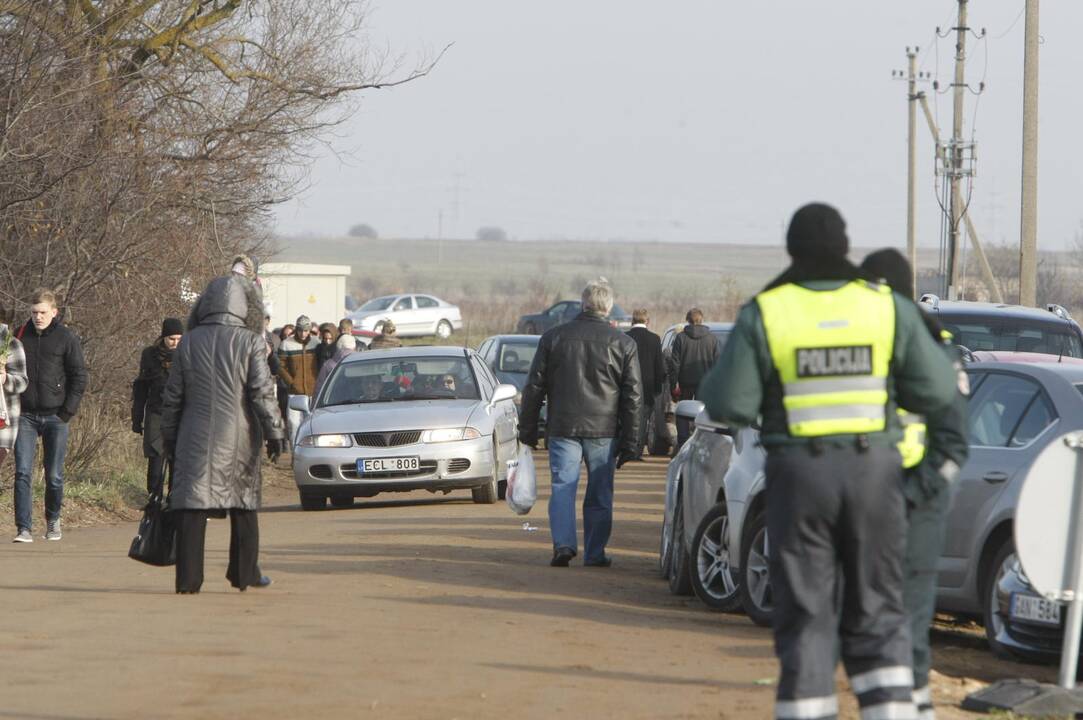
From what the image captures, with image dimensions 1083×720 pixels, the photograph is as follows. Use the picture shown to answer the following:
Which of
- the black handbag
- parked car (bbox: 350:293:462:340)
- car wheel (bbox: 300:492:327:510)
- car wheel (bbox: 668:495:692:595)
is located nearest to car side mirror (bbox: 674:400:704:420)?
car wheel (bbox: 668:495:692:595)

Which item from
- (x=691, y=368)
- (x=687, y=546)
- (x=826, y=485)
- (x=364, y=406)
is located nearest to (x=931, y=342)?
(x=826, y=485)

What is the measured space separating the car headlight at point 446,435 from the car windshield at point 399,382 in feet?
3.65

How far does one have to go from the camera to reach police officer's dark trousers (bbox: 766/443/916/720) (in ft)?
18.6

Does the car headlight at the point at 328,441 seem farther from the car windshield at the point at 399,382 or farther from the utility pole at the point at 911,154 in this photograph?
the utility pole at the point at 911,154

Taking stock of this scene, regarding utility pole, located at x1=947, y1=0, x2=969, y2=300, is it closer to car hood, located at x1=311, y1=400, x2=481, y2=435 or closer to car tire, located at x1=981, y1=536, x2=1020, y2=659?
car hood, located at x1=311, y1=400, x2=481, y2=435

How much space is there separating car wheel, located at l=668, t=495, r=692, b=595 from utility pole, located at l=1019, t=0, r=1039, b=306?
15.7 meters

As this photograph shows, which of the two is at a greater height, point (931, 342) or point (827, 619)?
point (931, 342)

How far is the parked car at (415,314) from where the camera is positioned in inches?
2736

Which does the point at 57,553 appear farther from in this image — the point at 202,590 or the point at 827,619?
the point at 827,619

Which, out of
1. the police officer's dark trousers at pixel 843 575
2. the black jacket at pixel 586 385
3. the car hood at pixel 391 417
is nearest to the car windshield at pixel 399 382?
the car hood at pixel 391 417

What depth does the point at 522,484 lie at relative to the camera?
1377 cm

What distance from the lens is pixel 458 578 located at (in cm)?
1197

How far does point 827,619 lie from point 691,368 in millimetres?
18293

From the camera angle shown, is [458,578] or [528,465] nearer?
[458,578]
